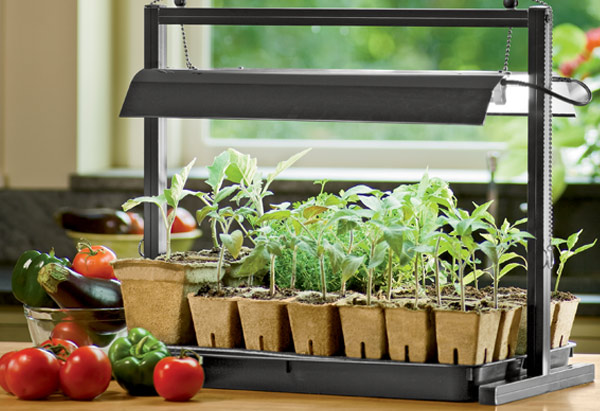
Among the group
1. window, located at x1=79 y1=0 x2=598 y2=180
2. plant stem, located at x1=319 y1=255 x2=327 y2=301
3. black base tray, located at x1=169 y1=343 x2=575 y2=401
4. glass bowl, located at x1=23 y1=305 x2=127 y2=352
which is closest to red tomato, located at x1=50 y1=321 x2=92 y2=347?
glass bowl, located at x1=23 y1=305 x2=127 y2=352

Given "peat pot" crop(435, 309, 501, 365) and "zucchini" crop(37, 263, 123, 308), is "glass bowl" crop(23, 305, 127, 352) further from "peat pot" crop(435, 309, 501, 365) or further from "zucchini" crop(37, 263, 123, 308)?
"peat pot" crop(435, 309, 501, 365)

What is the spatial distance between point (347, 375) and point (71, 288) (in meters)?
0.53

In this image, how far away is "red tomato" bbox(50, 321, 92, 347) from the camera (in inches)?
70.7

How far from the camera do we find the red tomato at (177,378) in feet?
5.18

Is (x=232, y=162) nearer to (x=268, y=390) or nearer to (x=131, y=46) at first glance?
(x=268, y=390)

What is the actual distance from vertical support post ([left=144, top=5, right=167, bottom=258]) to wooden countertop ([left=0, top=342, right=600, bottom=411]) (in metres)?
0.31

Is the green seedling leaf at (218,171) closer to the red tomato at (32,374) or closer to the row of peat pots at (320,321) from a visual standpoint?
the row of peat pots at (320,321)

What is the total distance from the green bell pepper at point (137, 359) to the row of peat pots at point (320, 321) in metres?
0.07

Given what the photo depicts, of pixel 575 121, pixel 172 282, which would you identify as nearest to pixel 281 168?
pixel 172 282

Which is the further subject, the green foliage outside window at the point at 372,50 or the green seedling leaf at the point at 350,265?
the green foliage outside window at the point at 372,50

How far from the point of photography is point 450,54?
3857 millimetres

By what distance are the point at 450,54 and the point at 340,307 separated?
2425mm

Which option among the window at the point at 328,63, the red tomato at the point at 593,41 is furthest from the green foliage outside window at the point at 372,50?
the red tomato at the point at 593,41

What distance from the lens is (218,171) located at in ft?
5.82
